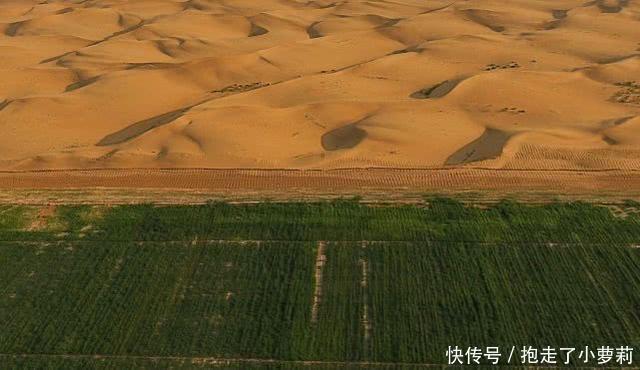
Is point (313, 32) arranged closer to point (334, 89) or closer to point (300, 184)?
point (334, 89)

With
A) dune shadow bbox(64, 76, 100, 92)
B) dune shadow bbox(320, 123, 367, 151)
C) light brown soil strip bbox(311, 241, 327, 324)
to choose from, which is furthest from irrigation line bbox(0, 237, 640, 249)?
dune shadow bbox(64, 76, 100, 92)

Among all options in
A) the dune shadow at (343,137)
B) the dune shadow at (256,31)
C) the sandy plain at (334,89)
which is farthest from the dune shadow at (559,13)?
the dune shadow at (343,137)

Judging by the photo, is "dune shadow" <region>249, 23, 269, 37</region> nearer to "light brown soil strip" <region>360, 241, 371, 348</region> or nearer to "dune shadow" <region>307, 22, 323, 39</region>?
"dune shadow" <region>307, 22, 323, 39</region>

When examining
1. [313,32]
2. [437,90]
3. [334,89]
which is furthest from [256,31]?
[437,90]

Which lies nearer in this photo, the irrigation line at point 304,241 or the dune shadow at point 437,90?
the irrigation line at point 304,241

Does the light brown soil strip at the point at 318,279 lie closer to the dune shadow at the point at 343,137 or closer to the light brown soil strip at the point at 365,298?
the light brown soil strip at the point at 365,298
